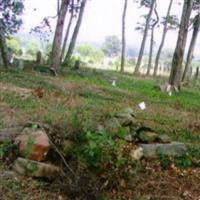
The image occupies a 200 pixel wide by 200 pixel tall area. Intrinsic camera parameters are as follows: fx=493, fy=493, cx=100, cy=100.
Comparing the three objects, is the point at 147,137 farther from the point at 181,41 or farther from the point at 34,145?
the point at 181,41

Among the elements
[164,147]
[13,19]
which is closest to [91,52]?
[13,19]

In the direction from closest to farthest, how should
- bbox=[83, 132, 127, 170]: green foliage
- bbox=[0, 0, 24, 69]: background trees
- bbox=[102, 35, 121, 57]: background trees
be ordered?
bbox=[83, 132, 127, 170]: green foliage → bbox=[0, 0, 24, 69]: background trees → bbox=[102, 35, 121, 57]: background trees

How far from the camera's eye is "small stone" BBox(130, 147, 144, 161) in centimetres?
636

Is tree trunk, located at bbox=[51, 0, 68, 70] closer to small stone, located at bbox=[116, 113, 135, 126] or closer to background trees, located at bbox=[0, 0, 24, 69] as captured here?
background trees, located at bbox=[0, 0, 24, 69]

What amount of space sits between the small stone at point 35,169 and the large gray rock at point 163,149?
157 centimetres

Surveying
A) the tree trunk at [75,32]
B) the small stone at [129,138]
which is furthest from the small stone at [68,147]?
the tree trunk at [75,32]

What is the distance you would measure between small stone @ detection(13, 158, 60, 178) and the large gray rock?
1569 millimetres

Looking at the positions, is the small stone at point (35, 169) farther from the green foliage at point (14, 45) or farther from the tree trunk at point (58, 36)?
the green foliage at point (14, 45)

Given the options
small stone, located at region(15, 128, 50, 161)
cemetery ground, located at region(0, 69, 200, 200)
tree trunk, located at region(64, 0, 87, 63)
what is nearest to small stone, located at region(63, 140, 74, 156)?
cemetery ground, located at region(0, 69, 200, 200)

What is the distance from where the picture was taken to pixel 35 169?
219 inches

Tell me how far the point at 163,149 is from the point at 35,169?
2.03m

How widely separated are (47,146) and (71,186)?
74cm

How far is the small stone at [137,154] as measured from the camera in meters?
6.36

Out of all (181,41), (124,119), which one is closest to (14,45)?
(181,41)
